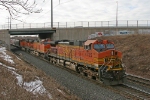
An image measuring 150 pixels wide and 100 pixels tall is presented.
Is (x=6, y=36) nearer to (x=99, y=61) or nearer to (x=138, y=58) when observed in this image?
(x=138, y=58)

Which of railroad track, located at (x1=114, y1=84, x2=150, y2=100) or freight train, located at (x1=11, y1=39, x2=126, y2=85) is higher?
freight train, located at (x1=11, y1=39, x2=126, y2=85)

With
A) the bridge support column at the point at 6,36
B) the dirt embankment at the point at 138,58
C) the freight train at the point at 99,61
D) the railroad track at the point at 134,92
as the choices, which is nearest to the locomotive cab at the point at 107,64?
the freight train at the point at 99,61

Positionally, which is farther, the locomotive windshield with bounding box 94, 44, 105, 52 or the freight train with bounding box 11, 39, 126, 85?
the locomotive windshield with bounding box 94, 44, 105, 52

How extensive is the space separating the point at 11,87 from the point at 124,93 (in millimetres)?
7359

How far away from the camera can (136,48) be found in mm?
25938

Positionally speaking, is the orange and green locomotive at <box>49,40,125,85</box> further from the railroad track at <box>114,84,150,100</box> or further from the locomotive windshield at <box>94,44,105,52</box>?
the railroad track at <box>114,84,150,100</box>

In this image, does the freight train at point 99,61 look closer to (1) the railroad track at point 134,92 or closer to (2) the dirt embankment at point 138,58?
(1) the railroad track at point 134,92

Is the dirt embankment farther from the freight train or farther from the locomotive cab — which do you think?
the freight train

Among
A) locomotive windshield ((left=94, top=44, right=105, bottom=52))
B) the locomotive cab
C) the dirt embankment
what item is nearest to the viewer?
the locomotive cab

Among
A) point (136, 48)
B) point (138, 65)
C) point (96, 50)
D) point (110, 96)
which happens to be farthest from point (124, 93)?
point (136, 48)

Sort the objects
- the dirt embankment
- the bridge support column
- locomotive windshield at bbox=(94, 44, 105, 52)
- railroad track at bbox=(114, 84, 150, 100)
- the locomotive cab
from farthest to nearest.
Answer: the bridge support column < the dirt embankment < locomotive windshield at bbox=(94, 44, 105, 52) < the locomotive cab < railroad track at bbox=(114, 84, 150, 100)

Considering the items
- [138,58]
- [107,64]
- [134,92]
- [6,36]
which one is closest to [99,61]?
[107,64]

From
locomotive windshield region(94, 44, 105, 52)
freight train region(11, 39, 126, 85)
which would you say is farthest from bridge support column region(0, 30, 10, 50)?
locomotive windshield region(94, 44, 105, 52)

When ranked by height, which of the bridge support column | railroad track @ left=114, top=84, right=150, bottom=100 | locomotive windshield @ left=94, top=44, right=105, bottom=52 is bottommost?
railroad track @ left=114, top=84, right=150, bottom=100
